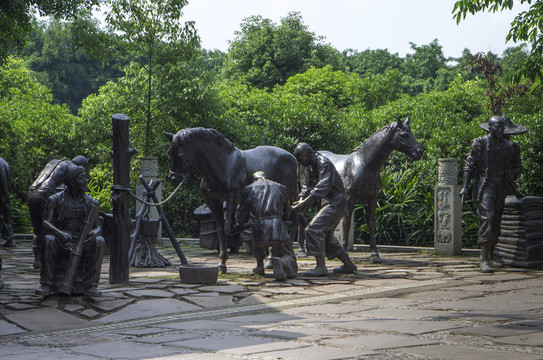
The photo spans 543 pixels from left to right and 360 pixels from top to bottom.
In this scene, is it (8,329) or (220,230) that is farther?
(220,230)

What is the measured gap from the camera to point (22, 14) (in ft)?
57.7

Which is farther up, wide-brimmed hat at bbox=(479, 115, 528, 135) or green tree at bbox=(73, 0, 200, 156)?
green tree at bbox=(73, 0, 200, 156)

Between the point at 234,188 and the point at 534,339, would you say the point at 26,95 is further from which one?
the point at 534,339

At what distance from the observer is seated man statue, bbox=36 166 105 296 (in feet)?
25.5

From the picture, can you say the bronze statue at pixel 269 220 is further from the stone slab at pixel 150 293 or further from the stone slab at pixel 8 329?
the stone slab at pixel 8 329

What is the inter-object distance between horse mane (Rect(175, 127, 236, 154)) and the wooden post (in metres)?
0.76

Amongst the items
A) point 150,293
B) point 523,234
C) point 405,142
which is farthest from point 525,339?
point 405,142

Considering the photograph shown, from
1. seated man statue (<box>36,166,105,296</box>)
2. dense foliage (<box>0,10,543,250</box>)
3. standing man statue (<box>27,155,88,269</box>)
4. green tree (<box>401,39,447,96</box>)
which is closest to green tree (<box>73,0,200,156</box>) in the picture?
dense foliage (<box>0,10,543,250</box>)

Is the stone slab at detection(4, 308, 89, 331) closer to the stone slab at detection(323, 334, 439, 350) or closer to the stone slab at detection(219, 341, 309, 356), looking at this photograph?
the stone slab at detection(219, 341, 309, 356)

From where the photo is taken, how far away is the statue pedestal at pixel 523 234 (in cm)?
1132

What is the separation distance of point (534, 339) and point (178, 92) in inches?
544

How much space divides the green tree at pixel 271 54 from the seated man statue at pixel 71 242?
2794cm

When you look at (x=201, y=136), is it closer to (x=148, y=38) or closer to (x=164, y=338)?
(x=164, y=338)

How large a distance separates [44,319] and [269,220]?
3.34 meters
